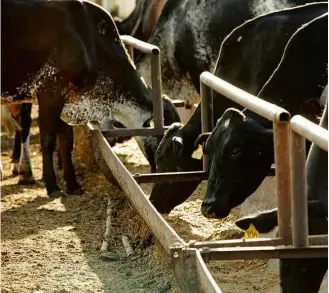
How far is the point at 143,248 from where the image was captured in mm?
6523

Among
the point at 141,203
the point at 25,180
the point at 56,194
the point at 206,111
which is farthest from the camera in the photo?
→ the point at 25,180

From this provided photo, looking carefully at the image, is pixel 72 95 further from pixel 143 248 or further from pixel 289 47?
pixel 289 47

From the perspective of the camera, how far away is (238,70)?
21.4 ft

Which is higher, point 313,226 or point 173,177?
point 313,226

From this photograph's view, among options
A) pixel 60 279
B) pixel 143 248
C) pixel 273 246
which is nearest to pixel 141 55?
pixel 143 248

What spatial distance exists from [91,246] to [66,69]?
194cm

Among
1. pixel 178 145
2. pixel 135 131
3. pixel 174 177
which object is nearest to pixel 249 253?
pixel 174 177

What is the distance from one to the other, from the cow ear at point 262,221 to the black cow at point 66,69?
4.31 m

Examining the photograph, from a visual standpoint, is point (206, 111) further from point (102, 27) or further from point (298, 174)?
point (102, 27)

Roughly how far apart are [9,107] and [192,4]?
81.8 inches

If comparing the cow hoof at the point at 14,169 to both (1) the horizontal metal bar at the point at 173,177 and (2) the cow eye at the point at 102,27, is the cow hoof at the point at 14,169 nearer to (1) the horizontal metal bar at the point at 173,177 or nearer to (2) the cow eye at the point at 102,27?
(2) the cow eye at the point at 102,27

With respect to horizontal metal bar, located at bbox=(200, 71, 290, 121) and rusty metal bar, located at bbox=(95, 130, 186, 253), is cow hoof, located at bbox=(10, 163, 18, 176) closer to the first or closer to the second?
rusty metal bar, located at bbox=(95, 130, 186, 253)

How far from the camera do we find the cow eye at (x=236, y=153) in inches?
193

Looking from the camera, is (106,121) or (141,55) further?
(141,55)
